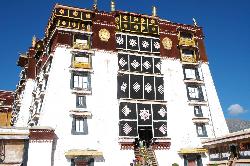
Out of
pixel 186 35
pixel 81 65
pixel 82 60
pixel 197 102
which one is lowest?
pixel 197 102

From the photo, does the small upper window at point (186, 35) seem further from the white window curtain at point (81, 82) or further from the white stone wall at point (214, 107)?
the white window curtain at point (81, 82)

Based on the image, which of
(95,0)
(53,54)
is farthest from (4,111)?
(95,0)

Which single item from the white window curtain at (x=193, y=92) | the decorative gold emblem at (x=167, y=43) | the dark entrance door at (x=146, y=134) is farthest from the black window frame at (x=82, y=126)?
the decorative gold emblem at (x=167, y=43)

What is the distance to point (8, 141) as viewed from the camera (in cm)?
2731

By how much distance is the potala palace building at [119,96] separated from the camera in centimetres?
2970

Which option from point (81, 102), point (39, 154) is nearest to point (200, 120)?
point (81, 102)

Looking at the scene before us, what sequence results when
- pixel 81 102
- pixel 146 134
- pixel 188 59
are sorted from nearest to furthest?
pixel 81 102
pixel 146 134
pixel 188 59

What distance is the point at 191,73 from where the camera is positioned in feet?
127

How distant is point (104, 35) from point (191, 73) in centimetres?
1216

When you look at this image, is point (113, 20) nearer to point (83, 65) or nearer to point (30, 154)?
point (83, 65)

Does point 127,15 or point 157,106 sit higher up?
point 127,15

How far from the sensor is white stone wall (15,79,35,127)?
42.8 meters

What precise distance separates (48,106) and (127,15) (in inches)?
593

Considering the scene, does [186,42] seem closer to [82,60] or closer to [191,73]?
[191,73]
